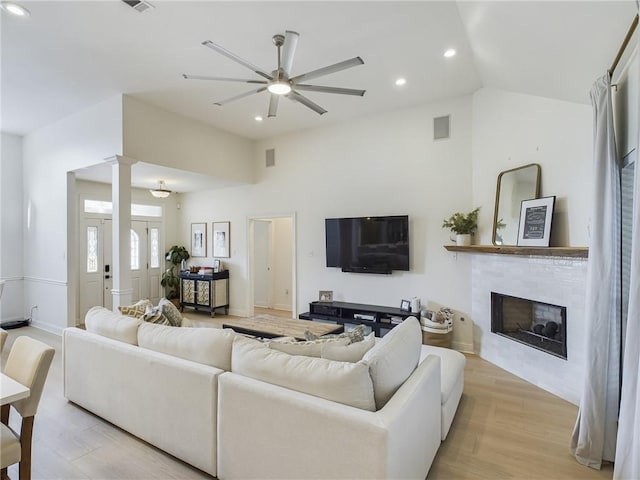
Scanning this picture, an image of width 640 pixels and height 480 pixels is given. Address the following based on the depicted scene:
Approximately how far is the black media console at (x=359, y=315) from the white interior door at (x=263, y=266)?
7.30 feet

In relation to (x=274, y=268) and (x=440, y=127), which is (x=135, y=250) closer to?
(x=274, y=268)

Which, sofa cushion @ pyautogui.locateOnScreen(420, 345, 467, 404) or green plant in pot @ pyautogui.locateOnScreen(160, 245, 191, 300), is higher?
green plant in pot @ pyautogui.locateOnScreen(160, 245, 191, 300)

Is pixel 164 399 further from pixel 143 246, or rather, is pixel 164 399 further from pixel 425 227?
pixel 143 246

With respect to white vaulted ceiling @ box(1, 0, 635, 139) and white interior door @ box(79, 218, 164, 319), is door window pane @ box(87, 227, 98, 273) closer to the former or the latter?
white interior door @ box(79, 218, 164, 319)

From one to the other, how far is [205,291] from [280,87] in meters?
4.88

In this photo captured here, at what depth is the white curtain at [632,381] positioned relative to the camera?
164 cm

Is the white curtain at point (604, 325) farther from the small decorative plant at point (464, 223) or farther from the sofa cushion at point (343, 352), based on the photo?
the small decorative plant at point (464, 223)

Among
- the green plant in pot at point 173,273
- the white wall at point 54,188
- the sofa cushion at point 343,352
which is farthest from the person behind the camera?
the green plant in pot at point 173,273

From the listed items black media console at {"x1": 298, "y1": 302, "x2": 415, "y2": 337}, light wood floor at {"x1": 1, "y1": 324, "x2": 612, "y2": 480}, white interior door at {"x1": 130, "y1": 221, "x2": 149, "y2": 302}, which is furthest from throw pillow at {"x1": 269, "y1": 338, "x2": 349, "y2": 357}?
white interior door at {"x1": 130, "y1": 221, "x2": 149, "y2": 302}

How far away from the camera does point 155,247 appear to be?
726cm

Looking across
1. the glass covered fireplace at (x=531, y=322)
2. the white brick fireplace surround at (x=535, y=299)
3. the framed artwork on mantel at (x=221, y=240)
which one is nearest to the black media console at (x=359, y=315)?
the white brick fireplace surround at (x=535, y=299)

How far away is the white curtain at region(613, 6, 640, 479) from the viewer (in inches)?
64.5

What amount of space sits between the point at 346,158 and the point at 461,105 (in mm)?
1836

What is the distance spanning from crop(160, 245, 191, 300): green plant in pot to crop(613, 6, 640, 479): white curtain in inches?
286
